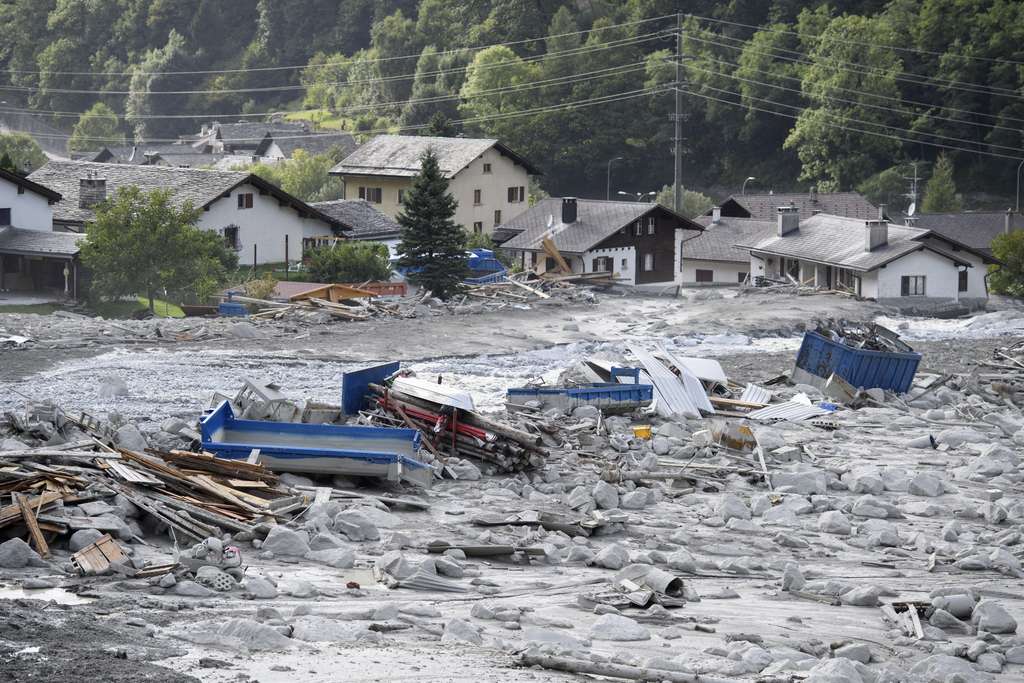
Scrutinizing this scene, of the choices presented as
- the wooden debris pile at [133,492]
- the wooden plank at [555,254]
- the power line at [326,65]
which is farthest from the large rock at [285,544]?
the power line at [326,65]

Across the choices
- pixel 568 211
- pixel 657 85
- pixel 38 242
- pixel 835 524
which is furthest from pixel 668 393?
pixel 657 85

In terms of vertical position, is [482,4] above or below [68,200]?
above

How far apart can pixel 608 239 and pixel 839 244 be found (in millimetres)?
8801

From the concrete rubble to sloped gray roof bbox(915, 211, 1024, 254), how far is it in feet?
131

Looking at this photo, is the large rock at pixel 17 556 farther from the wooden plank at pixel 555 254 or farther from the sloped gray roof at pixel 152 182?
the wooden plank at pixel 555 254

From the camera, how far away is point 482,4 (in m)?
111

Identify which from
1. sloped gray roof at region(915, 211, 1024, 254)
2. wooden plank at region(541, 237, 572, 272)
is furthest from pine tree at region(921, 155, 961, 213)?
wooden plank at region(541, 237, 572, 272)

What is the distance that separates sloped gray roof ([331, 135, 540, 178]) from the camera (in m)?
64.8

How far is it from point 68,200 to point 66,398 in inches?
1094

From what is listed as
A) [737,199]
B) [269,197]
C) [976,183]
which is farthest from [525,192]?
[976,183]

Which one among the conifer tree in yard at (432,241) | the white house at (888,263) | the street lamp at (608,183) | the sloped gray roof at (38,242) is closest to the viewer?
the sloped gray roof at (38,242)

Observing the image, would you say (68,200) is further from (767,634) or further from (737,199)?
(767,634)

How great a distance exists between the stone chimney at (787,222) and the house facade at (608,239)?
3.78m

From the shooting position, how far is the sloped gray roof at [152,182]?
49719 millimetres
